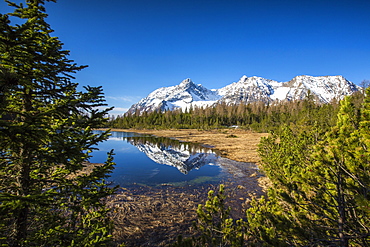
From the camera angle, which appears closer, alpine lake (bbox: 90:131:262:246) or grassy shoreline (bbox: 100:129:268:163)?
alpine lake (bbox: 90:131:262:246)

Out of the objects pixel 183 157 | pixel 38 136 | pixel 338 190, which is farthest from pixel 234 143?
pixel 38 136

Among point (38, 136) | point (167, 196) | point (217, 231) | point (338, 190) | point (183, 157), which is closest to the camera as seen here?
point (38, 136)

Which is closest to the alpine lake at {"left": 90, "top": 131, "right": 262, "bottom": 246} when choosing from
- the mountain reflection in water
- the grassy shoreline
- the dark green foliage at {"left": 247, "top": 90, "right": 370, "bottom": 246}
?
the mountain reflection in water

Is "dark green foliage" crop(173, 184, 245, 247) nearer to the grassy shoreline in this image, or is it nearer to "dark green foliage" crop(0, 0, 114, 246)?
"dark green foliage" crop(0, 0, 114, 246)

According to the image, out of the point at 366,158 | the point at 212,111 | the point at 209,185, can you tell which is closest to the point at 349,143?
the point at 366,158

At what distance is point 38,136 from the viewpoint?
3264 mm

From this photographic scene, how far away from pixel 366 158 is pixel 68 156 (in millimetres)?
6610

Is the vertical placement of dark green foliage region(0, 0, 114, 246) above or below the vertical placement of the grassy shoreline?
above

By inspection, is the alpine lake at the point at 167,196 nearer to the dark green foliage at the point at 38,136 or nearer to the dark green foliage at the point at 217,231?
the dark green foliage at the point at 217,231

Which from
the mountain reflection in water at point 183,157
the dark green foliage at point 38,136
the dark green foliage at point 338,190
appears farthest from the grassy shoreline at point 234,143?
the dark green foliage at point 38,136

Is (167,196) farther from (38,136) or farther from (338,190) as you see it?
(38,136)

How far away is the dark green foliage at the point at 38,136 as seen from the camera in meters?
3.22

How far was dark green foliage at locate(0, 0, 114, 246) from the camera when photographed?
322 cm

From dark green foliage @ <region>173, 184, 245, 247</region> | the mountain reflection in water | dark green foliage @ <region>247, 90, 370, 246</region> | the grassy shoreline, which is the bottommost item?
the mountain reflection in water
